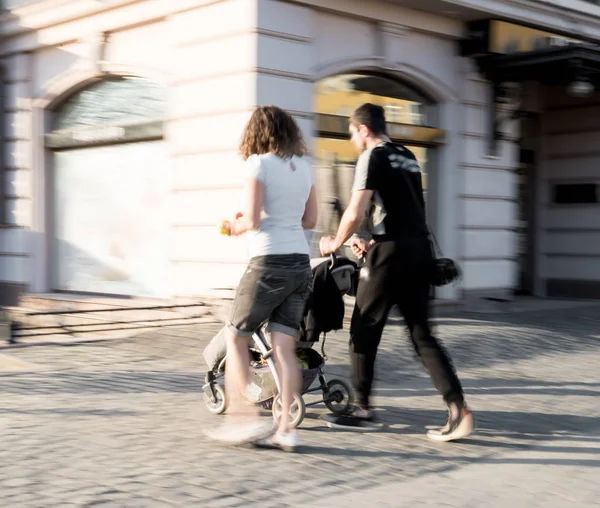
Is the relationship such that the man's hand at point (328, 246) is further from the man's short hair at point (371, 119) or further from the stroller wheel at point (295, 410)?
the stroller wheel at point (295, 410)

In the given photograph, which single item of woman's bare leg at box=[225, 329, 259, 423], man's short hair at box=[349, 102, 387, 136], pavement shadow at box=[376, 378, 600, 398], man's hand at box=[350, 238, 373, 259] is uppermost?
man's short hair at box=[349, 102, 387, 136]

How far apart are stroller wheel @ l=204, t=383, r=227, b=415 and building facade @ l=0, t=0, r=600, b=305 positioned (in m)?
4.03

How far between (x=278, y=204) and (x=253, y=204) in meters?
0.16

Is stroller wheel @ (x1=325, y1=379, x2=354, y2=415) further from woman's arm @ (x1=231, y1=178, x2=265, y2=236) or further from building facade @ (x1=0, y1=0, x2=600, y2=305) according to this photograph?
building facade @ (x1=0, y1=0, x2=600, y2=305)

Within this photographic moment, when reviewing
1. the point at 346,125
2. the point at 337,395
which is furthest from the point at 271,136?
the point at 346,125

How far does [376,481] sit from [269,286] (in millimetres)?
1172

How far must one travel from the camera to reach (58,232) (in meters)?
13.5

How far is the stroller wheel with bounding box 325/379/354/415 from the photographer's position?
5703 millimetres

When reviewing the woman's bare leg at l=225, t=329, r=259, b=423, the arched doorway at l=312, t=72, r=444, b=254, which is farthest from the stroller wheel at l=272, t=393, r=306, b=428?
the arched doorway at l=312, t=72, r=444, b=254

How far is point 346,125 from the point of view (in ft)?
36.1

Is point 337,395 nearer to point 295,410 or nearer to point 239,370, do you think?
point 295,410

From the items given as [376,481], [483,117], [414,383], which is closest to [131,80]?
[483,117]

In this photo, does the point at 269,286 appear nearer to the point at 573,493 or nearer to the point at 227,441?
the point at 227,441

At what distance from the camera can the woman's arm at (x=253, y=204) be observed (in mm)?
4805
